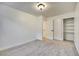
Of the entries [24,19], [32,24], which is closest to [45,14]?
[32,24]

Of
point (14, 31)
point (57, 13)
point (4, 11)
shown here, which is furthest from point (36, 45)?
point (4, 11)

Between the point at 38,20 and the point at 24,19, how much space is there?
21.1 inches

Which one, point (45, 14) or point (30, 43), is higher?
point (45, 14)

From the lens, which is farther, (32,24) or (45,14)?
(32,24)

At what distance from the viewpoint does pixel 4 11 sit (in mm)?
2326

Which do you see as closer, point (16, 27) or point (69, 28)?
point (69, 28)

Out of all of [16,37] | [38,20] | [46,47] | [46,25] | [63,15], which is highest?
[63,15]

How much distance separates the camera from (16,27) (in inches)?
102

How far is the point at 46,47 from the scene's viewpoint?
8.07ft

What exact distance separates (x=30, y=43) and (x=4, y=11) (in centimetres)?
140

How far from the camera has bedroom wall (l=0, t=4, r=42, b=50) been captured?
234 cm

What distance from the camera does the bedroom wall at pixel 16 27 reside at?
2.34 meters

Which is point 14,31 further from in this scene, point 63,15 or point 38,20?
point 63,15

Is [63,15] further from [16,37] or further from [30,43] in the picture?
[16,37]
